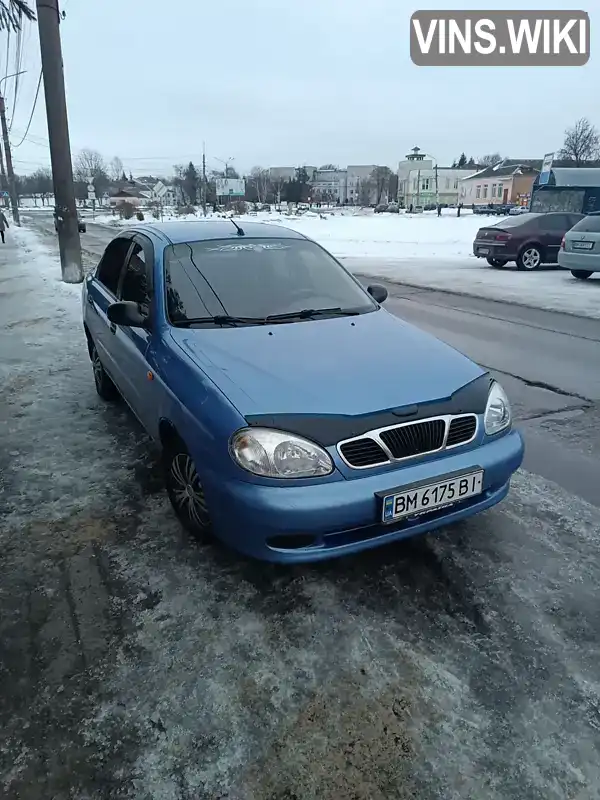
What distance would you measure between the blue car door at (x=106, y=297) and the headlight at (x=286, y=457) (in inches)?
88.9

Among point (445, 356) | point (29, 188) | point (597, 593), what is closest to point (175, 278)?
point (445, 356)

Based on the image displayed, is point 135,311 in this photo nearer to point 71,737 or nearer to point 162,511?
point 162,511

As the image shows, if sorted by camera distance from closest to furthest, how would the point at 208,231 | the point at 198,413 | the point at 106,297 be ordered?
the point at 198,413 < the point at 208,231 < the point at 106,297

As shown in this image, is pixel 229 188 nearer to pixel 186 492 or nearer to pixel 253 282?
pixel 253 282

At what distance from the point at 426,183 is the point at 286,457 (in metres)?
126

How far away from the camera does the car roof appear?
13.3 ft

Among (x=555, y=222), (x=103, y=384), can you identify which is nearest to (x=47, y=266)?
(x=103, y=384)

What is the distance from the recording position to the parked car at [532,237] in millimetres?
15609

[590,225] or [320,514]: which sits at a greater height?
[590,225]

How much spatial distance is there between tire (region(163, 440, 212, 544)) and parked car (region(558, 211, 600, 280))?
12.4 metres

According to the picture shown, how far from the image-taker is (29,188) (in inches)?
4656

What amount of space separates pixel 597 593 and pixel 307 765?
1.63 meters

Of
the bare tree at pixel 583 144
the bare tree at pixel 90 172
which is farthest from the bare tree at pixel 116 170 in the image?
the bare tree at pixel 583 144

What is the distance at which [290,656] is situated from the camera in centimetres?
233
